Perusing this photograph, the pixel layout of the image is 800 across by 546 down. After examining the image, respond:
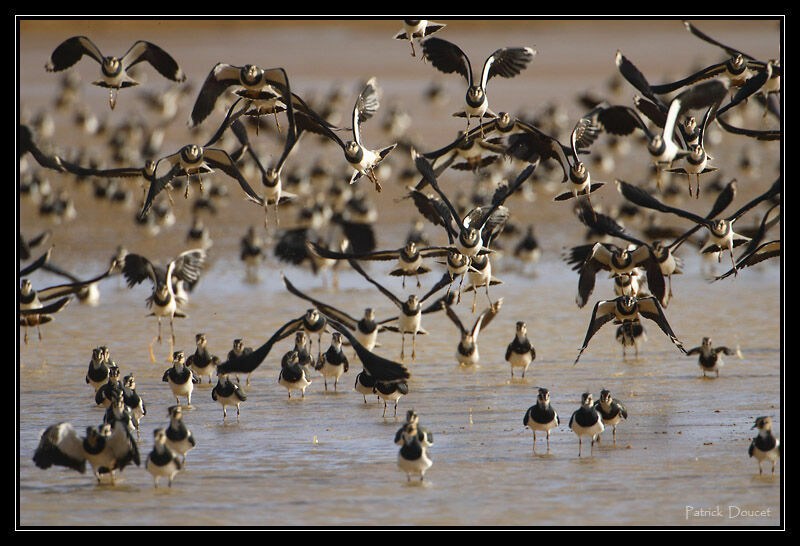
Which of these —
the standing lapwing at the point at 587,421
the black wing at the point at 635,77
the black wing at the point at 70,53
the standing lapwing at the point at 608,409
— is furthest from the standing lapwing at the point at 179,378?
the black wing at the point at 635,77

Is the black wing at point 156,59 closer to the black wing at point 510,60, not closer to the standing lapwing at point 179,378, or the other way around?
the standing lapwing at point 179,378

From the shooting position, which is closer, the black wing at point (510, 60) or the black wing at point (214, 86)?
the black wing at point (214, 86)

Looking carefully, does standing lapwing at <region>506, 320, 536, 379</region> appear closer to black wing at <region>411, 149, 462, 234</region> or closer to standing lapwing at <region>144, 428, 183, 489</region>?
black wing at <region>411, 149, 462, 234</region>

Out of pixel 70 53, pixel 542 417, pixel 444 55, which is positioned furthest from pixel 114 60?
pixel 542 417

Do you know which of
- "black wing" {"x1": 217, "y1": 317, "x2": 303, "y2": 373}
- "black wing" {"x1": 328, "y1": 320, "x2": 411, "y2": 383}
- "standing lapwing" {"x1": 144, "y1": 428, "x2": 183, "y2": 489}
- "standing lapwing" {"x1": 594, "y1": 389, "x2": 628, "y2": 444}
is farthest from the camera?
"black wing" {"x1": 217, "y1": 317, "x2": 303, "y2": 373}

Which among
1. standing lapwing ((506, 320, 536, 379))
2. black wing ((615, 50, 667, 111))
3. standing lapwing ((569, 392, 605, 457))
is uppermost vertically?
black wing ((615, 50, 667, 111))

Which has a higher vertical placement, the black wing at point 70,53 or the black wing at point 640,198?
the black wing at point 70,53

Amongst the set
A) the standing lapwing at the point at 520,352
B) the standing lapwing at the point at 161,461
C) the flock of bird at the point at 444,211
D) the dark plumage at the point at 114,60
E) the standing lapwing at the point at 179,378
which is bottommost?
the standing lapwing at the point at 161,461

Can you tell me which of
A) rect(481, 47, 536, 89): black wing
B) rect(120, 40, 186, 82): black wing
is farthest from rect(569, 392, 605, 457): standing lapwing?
rect(120, 40, 186, 82): black wing

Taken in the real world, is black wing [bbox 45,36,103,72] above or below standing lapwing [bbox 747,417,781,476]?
above

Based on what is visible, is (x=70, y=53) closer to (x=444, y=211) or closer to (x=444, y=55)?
(x=444, y=55)

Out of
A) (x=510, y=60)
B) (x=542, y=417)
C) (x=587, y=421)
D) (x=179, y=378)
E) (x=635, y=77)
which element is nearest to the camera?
(x=587, y=421)
